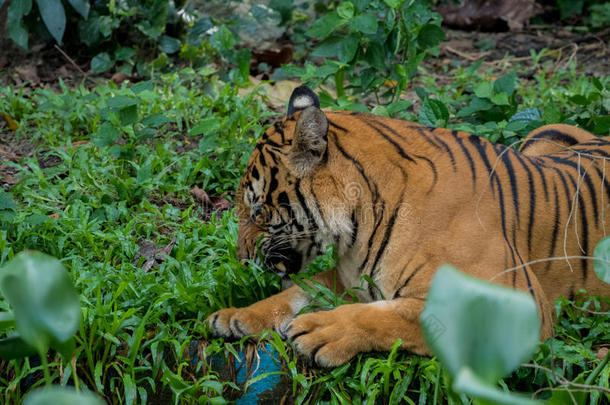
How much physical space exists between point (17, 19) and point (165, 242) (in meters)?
3.29

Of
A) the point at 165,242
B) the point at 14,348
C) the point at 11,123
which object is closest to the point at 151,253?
the point at 165,242

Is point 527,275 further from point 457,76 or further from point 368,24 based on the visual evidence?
point 457,76

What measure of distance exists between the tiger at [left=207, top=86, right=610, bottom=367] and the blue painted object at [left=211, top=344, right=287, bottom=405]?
111 millimetres

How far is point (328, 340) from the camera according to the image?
8.43ft

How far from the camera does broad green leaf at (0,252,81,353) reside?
122 cm

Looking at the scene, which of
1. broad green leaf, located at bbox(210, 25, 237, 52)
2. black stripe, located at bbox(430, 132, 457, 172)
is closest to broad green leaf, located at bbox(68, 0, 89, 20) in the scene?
broad green leaf, located at bbox(210, 25, 237, 52)

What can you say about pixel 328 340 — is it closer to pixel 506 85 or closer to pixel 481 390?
pixel 481 390

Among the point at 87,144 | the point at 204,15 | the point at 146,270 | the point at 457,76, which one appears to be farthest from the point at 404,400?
the point at 204,15

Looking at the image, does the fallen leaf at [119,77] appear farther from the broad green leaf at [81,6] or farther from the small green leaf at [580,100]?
the small green leaf at [580,100]

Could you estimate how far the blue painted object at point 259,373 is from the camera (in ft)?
8.83

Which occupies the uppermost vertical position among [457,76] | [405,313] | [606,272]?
[606,272]

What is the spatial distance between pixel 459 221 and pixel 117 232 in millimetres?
1887

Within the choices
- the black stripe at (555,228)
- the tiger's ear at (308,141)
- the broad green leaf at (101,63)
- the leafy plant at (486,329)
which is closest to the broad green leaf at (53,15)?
the broad green leaf at (101,63)

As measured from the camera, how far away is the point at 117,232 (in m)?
3.56
